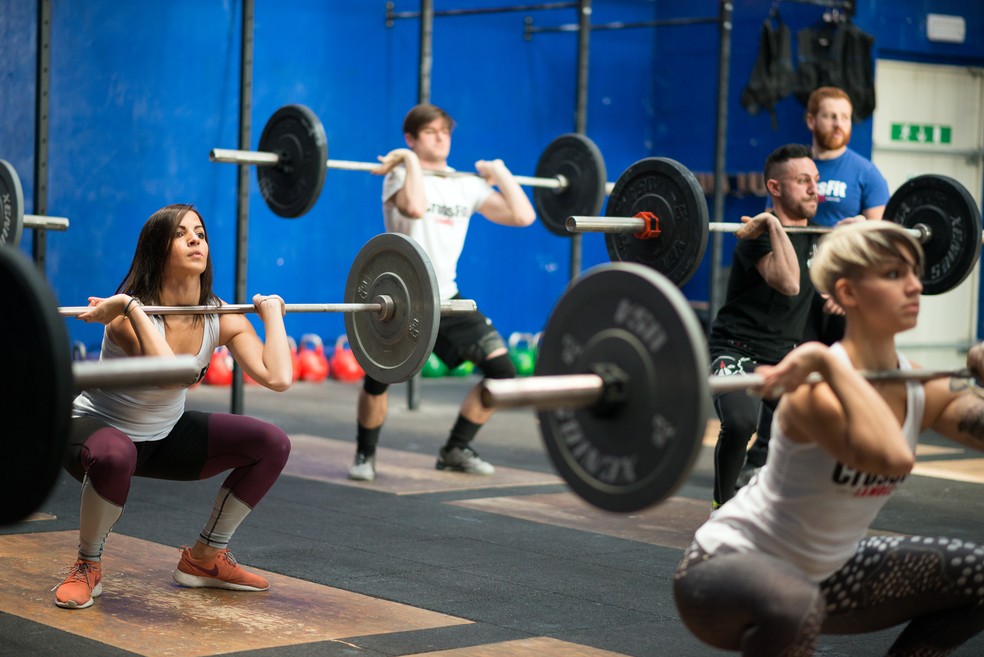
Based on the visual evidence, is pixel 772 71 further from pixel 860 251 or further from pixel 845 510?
pixel 845 510

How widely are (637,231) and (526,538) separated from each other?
40.2 inches

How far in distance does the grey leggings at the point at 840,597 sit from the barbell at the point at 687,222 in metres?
1.63

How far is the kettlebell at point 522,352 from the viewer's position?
9.08m

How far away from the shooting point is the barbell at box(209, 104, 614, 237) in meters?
5.00

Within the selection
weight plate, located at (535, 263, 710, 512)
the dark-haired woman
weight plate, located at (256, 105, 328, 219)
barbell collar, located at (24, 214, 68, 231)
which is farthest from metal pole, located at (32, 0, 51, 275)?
weight plate, located at (535, 263, 710, 512)

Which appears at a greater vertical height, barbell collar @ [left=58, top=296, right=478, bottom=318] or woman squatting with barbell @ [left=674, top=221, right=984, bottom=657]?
barbell collar @ [left=58, top=296, right=478, bottom=318]

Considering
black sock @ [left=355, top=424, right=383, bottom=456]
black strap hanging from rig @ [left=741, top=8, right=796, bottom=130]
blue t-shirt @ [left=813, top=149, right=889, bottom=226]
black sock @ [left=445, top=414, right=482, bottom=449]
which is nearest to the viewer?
blue t-shirt @ [left=813, top=149, right=889, bottom=226]

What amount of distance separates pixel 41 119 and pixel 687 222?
2518 millimetres

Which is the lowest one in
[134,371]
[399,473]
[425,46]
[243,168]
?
[399,473]

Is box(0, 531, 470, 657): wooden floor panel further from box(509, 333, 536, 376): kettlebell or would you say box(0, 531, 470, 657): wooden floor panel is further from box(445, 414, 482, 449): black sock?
box(509, 333, 536, 376): kettlebell

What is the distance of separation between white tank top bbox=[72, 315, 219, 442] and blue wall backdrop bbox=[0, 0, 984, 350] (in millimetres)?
4522

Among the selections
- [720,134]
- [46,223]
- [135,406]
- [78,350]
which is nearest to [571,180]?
[46,223]

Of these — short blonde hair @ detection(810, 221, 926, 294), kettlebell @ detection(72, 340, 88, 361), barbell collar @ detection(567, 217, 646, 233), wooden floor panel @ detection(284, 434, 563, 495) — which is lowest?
wooden floor panel @ detection(284, 434, 563, 495)

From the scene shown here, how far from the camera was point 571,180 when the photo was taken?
562cm
